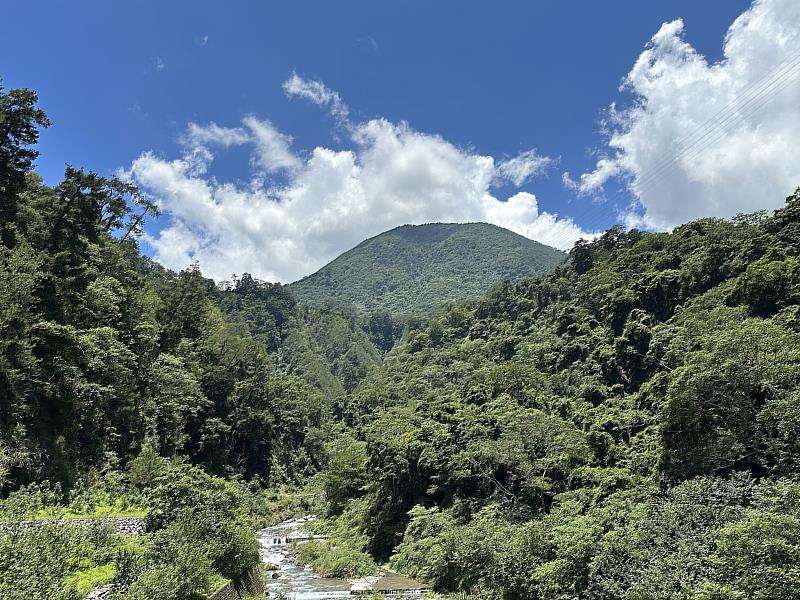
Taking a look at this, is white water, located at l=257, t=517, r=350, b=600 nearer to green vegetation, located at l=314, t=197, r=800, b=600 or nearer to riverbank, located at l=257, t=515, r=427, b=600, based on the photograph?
riverbank, located at l=257, t=515, r=427, b=600

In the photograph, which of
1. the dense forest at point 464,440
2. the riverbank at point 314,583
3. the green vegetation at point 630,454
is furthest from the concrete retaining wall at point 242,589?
the green vegetation at point 630,454

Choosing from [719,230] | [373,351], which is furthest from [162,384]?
[373,351]

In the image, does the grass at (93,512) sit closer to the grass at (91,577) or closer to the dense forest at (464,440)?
the dense forest at (464,440)

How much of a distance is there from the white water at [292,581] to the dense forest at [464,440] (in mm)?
1952

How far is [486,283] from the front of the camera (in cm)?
19625

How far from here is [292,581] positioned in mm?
31156

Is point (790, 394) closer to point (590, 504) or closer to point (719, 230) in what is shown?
point (590, 504)

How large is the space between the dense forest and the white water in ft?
6.40

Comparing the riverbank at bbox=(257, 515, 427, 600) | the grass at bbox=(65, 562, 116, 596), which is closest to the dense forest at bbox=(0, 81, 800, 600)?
the grass at bbox=(65, 562, 116, 596)

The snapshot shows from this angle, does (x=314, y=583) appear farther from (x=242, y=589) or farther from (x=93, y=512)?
(x=93, y=512)

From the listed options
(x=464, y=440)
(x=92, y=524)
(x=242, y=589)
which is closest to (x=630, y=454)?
(x=464, y=440)

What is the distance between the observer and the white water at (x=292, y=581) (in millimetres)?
26859

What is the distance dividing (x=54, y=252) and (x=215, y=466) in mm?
32457

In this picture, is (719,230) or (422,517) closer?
(422,517)
